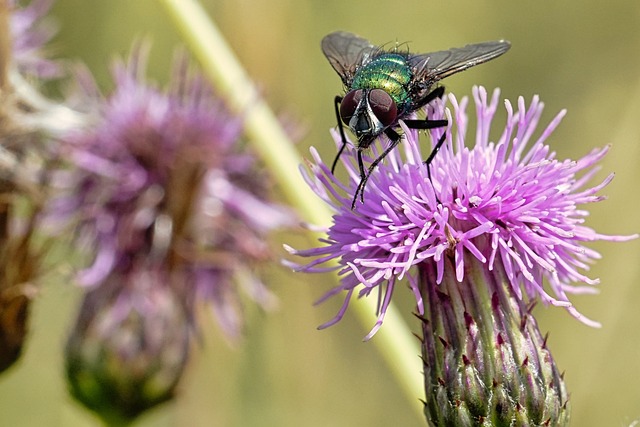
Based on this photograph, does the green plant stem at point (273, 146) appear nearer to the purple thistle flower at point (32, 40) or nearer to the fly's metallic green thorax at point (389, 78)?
the purple thistle flower at point (32, 40)

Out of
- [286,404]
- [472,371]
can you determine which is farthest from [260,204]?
[472,371]

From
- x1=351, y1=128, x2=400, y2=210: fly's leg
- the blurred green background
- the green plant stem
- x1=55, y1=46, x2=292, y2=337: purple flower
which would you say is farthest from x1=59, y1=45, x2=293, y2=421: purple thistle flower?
x1=351, y1=128, x2=400, y2=210: fly's leg

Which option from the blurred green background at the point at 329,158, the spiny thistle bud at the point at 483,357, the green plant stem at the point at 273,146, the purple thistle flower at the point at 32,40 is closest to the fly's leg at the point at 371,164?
the spiny thistle bud at the point at 483,357

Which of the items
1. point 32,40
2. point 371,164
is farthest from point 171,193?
point 371,164

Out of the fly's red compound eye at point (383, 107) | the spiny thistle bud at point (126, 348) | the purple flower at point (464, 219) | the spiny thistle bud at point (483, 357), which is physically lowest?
the spiny thistle bud at point (483, 357)

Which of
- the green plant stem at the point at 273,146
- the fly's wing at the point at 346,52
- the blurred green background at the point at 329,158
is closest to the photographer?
the fly's wing at the point at 346,52

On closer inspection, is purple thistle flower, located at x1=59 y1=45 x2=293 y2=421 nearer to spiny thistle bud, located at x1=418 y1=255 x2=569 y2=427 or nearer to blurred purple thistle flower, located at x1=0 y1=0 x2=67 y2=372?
blurred purple thistle flower, located at x1=0 y1=0 x2=67 y2=372
